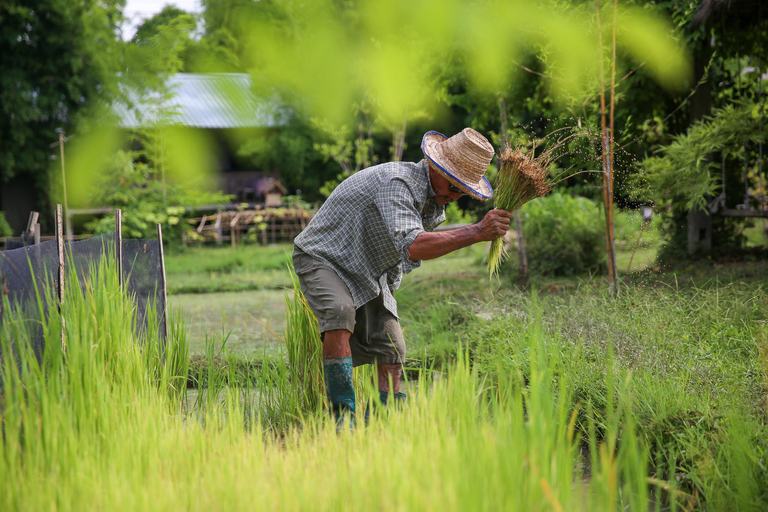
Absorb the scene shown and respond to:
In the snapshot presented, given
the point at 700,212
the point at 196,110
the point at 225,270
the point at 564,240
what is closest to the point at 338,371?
the point at 564,240

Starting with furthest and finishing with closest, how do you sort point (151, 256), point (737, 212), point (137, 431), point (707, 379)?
1. point (737, 212)
2. point (151, 256)
3. point (707, 379)
4. point (137, 431)

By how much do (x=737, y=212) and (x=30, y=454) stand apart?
6318 millimetres

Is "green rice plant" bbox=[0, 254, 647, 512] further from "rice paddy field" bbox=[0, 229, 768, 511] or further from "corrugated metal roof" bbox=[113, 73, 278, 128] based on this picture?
"corrugated metal roof" bbox=[113, 73, 278, 128]

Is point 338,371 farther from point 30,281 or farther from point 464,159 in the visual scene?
point 30,281

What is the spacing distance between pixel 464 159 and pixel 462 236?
0.39m

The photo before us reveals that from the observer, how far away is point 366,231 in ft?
9.58

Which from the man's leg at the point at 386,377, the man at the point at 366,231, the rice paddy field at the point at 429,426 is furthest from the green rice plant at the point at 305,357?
the man's leg at the point at 386,377

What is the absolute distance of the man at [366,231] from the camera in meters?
2.80

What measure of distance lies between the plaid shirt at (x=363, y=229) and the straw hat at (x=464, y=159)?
11 centimetres

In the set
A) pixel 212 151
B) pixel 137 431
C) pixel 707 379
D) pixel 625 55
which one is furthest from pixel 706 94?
pixel 212 151

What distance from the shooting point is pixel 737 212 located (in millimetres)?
6523

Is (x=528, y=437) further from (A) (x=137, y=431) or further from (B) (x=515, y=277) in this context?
(B) (x=515, y=277)

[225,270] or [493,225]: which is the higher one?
[493,225]

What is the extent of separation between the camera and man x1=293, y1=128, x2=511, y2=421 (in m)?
2.80
